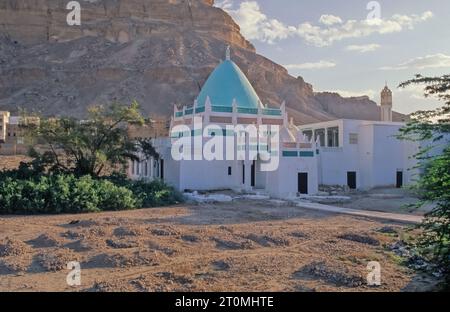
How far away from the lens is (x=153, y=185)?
20.8 m

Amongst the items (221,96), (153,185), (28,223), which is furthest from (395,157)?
(28,223)

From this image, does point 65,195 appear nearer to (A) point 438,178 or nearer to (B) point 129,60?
(A) point 438,178

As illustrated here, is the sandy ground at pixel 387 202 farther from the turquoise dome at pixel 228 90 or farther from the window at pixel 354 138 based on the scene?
the turquoise dome at pixel 228 90

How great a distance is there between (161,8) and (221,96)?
85.0 meters

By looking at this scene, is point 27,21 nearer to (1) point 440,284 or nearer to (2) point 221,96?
(2) point 221,96

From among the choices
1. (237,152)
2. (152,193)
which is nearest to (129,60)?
(237,152)

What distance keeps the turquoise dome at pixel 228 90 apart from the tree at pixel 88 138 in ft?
16.8

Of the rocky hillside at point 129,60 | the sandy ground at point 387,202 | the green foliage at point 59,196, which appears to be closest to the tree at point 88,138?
Answer: the green foliage at point 59,196

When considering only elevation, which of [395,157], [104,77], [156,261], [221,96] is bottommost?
Result: [156,261]

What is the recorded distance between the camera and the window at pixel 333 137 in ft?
96.7

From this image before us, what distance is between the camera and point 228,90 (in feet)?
84.9

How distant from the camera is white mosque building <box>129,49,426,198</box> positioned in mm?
22438

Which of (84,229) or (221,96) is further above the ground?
(221,96)

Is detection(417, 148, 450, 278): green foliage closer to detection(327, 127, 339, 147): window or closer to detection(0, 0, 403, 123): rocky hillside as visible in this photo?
detection(327, 127, 339, 147): window
